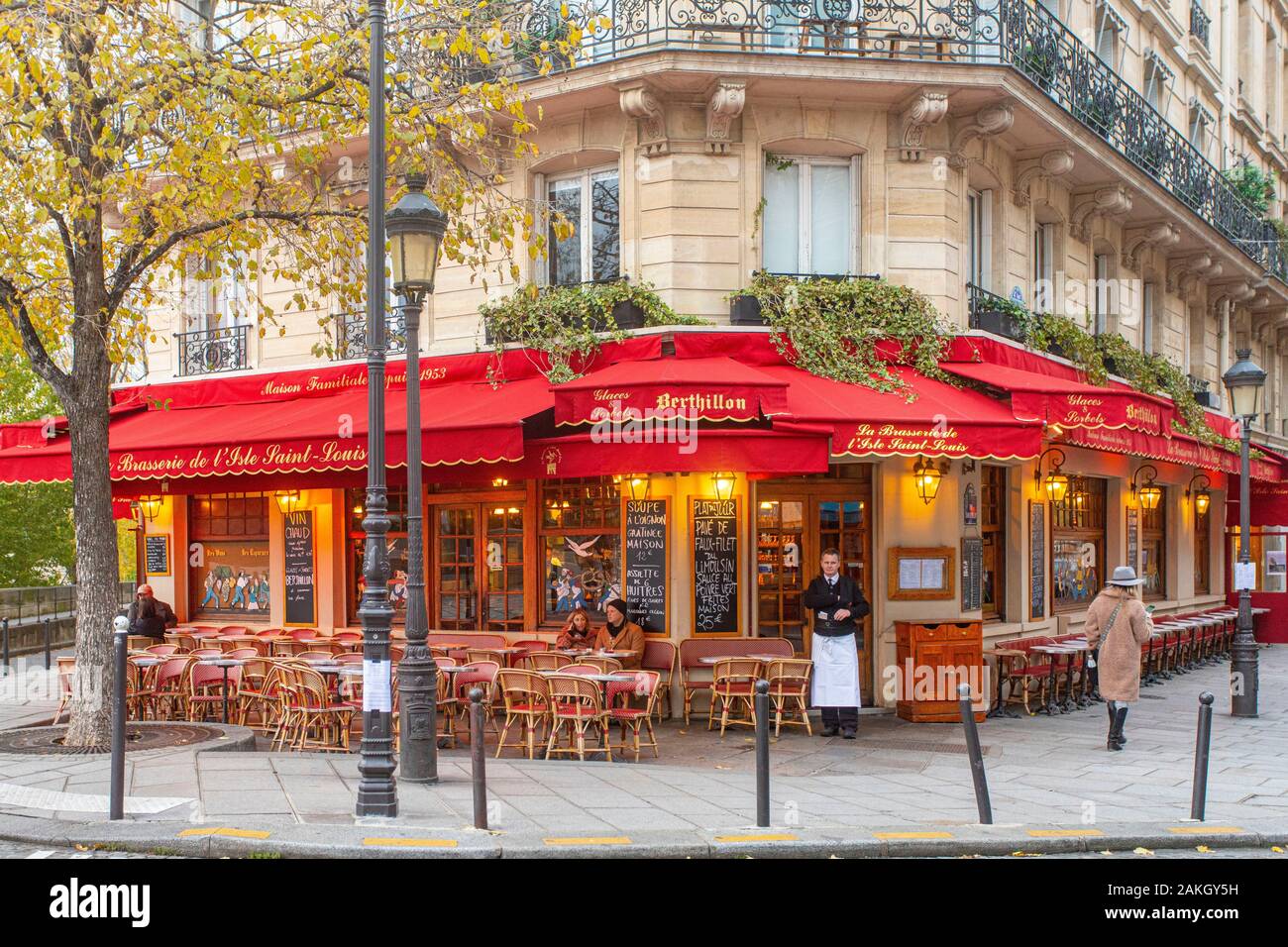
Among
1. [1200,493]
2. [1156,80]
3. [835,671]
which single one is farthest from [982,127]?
[1200,493]

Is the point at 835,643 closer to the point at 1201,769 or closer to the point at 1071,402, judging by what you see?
the point at 1071,402

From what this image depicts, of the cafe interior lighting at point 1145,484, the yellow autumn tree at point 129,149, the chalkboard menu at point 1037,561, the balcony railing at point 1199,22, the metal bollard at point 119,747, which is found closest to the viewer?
the metal bollard at point 119,747

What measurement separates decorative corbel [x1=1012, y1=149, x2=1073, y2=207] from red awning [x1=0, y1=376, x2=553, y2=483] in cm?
663

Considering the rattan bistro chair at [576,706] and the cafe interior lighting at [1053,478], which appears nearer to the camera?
the rattan bistro chair at [576,706]

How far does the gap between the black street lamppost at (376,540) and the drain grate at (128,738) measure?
133 inches

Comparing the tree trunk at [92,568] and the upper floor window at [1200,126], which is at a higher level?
the upper floor window at [1200,126]

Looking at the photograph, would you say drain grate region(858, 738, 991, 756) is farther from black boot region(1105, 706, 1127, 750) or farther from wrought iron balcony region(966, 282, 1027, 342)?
wrought iron balcony region(966, 282, 1027, 342)

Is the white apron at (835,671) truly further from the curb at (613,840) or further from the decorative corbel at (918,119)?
the decorative corbel at (918,119)

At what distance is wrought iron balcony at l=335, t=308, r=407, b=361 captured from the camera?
15.2 meters

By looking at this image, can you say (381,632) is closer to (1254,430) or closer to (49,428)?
(49,428)

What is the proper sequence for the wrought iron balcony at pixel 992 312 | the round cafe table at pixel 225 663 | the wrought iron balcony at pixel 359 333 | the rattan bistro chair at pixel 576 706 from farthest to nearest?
1. the wrought iron balcony at pixel 359 333
2. the wrought iron balcony at pixel 992 312
3. the round cafe table at pixel 225 663
4. the rattan bistro chair at pixel 576 706

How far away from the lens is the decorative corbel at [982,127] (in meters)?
13.7

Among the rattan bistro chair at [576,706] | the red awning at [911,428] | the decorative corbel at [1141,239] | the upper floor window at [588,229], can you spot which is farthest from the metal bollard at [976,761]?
the decorative corbel at [1141,239]

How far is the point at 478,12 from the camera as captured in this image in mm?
12617
